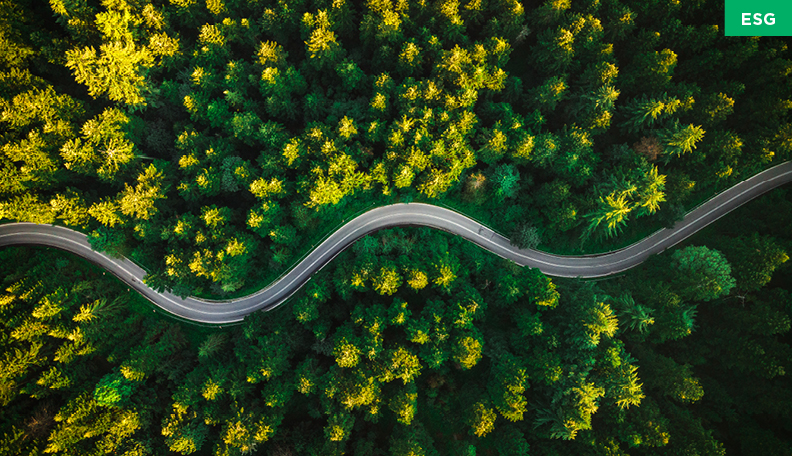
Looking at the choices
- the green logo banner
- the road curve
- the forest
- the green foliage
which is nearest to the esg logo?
the green logo banner

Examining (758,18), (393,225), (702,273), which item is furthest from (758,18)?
(393,225)

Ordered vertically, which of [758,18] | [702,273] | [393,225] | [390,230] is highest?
[758,18]

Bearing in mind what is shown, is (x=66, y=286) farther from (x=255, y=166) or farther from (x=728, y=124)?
(x=728, y=124)

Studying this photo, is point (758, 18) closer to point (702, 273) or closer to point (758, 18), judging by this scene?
point (758, 18)

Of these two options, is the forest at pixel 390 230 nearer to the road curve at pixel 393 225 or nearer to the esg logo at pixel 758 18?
the esg logo at pixel 758 18

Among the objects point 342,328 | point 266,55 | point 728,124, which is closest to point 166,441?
point 342,328

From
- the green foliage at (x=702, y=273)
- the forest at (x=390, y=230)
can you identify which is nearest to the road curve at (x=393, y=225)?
the forest at (x=390, y=230)
